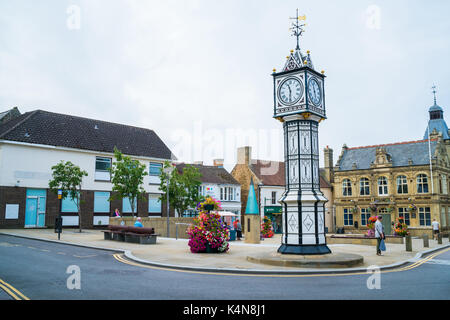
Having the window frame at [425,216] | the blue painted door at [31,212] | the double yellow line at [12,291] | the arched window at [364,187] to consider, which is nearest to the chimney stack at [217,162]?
the arched window at [364,187]

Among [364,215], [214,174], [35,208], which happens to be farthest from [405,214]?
[35,208]

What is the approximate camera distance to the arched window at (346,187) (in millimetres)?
48844

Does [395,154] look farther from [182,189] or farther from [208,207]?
[208,207]

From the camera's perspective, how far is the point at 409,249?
1925 cm

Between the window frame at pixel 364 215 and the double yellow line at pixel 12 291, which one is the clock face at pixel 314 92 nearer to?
the double yellow line at pixel 12 291

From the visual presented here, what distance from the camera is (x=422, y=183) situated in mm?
43031

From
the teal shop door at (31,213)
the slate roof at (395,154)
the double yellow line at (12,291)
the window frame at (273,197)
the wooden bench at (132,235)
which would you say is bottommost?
the double yellow line at (12,291)

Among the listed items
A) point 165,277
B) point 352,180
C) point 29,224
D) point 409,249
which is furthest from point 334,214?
point 165,277

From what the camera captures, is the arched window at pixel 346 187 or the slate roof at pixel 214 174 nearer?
the slate roof at pixel 214 174

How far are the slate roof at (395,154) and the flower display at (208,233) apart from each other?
34.4 m

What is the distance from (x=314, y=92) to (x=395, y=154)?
35.6 meters

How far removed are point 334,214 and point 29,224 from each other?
120 feet

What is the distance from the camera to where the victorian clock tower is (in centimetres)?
1400

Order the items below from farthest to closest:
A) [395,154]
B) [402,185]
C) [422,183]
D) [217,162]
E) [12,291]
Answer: [217,162]
[395,154]
[402,185]
[422,183]
[12,291]
